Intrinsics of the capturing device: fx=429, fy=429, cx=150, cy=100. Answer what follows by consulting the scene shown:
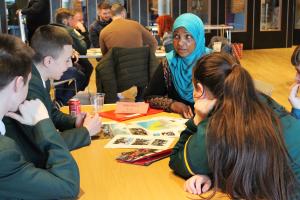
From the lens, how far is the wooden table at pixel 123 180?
1.59m

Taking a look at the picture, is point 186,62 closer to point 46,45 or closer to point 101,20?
point 46,45

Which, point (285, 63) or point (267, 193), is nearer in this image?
point (267, 193)

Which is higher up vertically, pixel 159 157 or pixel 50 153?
pixel 50 153

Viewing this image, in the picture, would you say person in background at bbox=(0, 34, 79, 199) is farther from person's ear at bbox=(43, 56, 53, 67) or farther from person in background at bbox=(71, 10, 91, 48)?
person in background at bbox=(71, 10, 91, 48)

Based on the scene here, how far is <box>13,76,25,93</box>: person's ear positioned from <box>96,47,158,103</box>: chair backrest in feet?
9.31

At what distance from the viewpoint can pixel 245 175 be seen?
58.4 inches

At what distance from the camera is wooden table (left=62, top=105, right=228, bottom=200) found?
5.22 ft

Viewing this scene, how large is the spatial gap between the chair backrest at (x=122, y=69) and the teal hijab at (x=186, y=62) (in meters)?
1.38

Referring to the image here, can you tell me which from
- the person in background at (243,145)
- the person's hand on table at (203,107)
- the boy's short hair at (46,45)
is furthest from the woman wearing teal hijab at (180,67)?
the person in background at (243,145)

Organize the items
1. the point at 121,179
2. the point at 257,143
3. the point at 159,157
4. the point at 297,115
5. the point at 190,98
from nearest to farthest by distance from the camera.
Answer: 1. the point at 257,143
2. the point at 121,179
3. the point at 159,157
4. the point at 297,115
5. the point at 190,98

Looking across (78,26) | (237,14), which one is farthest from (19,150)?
(237,14)

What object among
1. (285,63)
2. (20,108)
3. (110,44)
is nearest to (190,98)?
(20,108)

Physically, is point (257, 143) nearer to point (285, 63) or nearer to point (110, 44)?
→ point (110, 44)

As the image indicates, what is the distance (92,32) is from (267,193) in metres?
6.14
